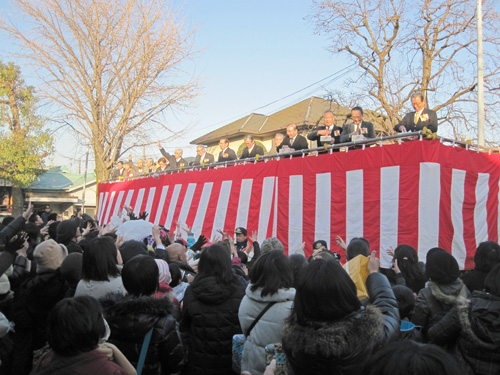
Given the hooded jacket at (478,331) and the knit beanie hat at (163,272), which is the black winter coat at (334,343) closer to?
the hooded jacket at (478,331)

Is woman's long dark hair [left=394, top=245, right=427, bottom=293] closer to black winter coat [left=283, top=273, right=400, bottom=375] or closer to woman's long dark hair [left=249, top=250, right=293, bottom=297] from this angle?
woman's long dark hair [left=249, top=250, right=293, bottom=297]

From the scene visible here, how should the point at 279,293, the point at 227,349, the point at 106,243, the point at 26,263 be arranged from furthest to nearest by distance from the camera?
the point at 26,263 → the point at 106,243 → the point at 227,349 → the point at 279,293

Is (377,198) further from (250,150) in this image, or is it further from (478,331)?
(478,331)

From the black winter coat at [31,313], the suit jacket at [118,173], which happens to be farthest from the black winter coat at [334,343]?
the suit jacket at [118,173]

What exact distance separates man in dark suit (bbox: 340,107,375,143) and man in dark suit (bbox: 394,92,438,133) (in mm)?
560

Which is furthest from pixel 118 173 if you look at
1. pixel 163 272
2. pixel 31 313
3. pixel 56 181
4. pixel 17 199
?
pixel 56 181

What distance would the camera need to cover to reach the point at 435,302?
280 centimetres

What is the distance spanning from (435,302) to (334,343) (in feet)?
5.05

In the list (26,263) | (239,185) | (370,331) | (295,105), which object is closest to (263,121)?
(295,105)

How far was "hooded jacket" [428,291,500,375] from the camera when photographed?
78.3 inches

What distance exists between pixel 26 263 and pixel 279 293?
247 centimetres

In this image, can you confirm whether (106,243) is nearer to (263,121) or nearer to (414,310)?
(414,310)

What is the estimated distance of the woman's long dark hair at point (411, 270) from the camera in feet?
13.3

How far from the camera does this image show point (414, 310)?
9.41 feet
